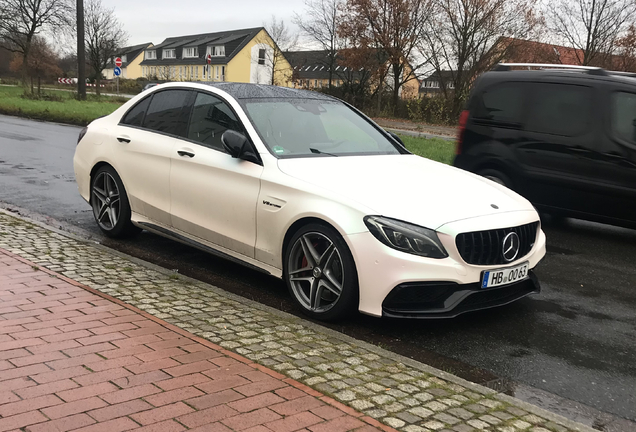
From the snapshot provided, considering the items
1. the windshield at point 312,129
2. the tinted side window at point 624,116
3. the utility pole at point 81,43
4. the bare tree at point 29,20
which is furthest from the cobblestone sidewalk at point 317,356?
the bare tree at point 29,20

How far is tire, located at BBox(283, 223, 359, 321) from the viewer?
4680 mm

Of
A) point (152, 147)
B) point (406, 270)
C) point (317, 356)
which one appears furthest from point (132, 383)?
point (152, 147)

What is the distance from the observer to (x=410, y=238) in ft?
14.8

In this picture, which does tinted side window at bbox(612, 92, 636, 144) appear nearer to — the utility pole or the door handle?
the door handle

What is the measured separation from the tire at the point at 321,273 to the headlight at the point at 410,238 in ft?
0.99

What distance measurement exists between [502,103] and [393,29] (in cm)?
3493

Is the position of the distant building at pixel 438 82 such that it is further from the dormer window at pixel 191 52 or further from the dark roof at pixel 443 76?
the dormer window at pixel 191 52

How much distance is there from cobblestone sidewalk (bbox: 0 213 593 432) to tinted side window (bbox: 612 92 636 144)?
4.83 m

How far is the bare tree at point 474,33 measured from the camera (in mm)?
39094

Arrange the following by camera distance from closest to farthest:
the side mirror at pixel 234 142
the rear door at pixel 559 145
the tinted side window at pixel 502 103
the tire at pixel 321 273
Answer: the tire at pixel 321 273 → the side mirror at pixel 234 142 → the rear door at pixel 559 145 → the tinted side window at pixel 502 103

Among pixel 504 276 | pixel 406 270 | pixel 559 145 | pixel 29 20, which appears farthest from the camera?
pixel 29 20

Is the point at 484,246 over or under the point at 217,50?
under

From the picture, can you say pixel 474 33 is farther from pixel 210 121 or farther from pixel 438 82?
pixel 210 121

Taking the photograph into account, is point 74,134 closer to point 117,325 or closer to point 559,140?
point 559,140
